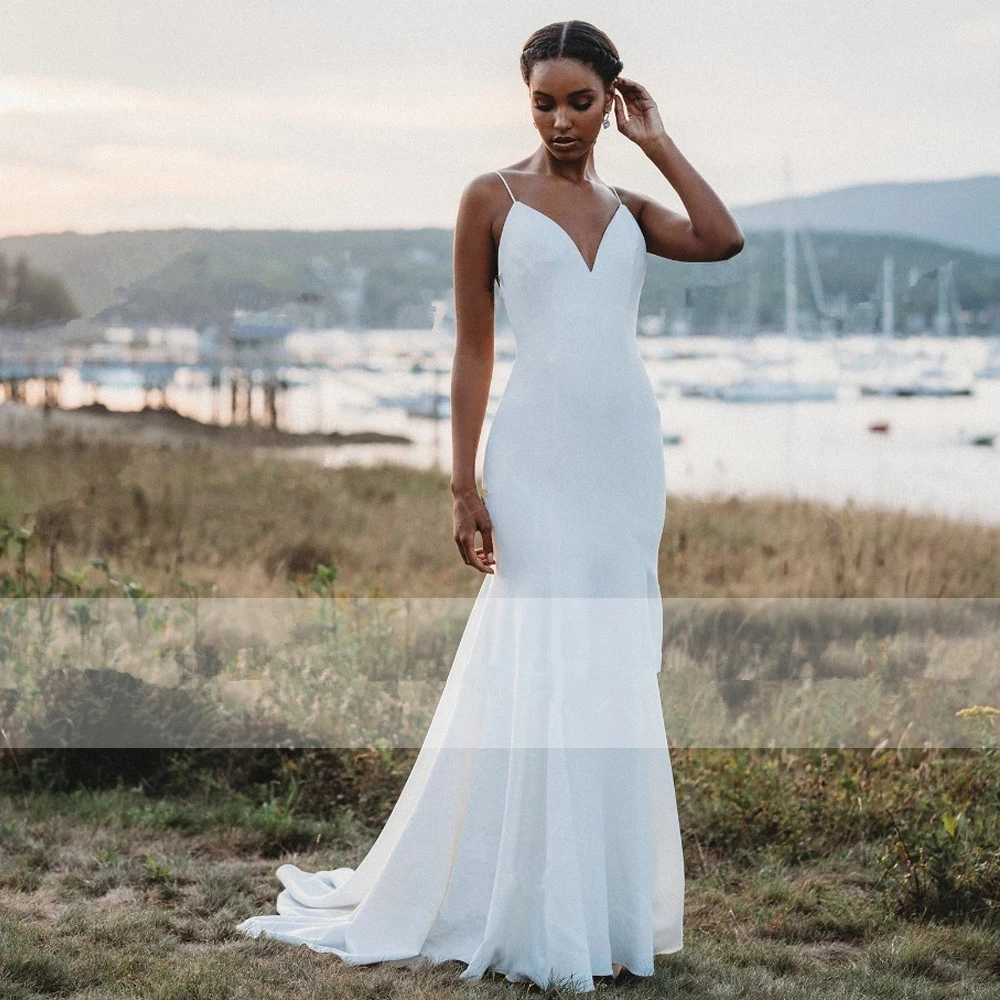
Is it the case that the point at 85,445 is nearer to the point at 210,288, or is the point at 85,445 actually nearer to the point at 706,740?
the point at 210,288

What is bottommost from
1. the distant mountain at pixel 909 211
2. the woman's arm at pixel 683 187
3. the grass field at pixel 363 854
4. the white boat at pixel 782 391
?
the grass field at pixel 363 854

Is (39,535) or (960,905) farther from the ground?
(39,535)

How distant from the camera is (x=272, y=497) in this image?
999 cm

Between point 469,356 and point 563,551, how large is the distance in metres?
0.47

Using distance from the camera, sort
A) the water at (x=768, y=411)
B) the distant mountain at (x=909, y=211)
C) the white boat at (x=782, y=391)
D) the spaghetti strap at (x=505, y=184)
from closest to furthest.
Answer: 1. the spaghetti strap at (x=505, y=184)
2. the distant mountain at (x=909, y=211)
3. the water at (x=768, y=411)
4. the white boat at (x=782, y=391)

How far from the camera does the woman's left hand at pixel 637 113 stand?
9.42 feet

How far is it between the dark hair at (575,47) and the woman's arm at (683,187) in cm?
10

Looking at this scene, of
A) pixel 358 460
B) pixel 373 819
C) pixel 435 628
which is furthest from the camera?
pixel 358 460

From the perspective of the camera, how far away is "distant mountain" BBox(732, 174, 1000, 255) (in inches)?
370

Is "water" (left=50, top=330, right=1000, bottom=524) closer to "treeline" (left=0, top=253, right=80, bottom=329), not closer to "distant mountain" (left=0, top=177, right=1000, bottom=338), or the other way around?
"distant mountain" (left=0, top=177, right=1000, bottom=338)

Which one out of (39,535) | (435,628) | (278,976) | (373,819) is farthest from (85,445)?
(278,976)

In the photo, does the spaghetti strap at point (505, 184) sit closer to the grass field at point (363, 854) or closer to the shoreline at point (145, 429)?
the grass field at point (363, 854)

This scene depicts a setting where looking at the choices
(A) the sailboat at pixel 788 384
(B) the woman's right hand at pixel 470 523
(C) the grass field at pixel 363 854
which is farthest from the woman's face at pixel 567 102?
(A) the sailboat at pixel 788 384

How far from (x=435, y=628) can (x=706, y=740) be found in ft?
4.54
